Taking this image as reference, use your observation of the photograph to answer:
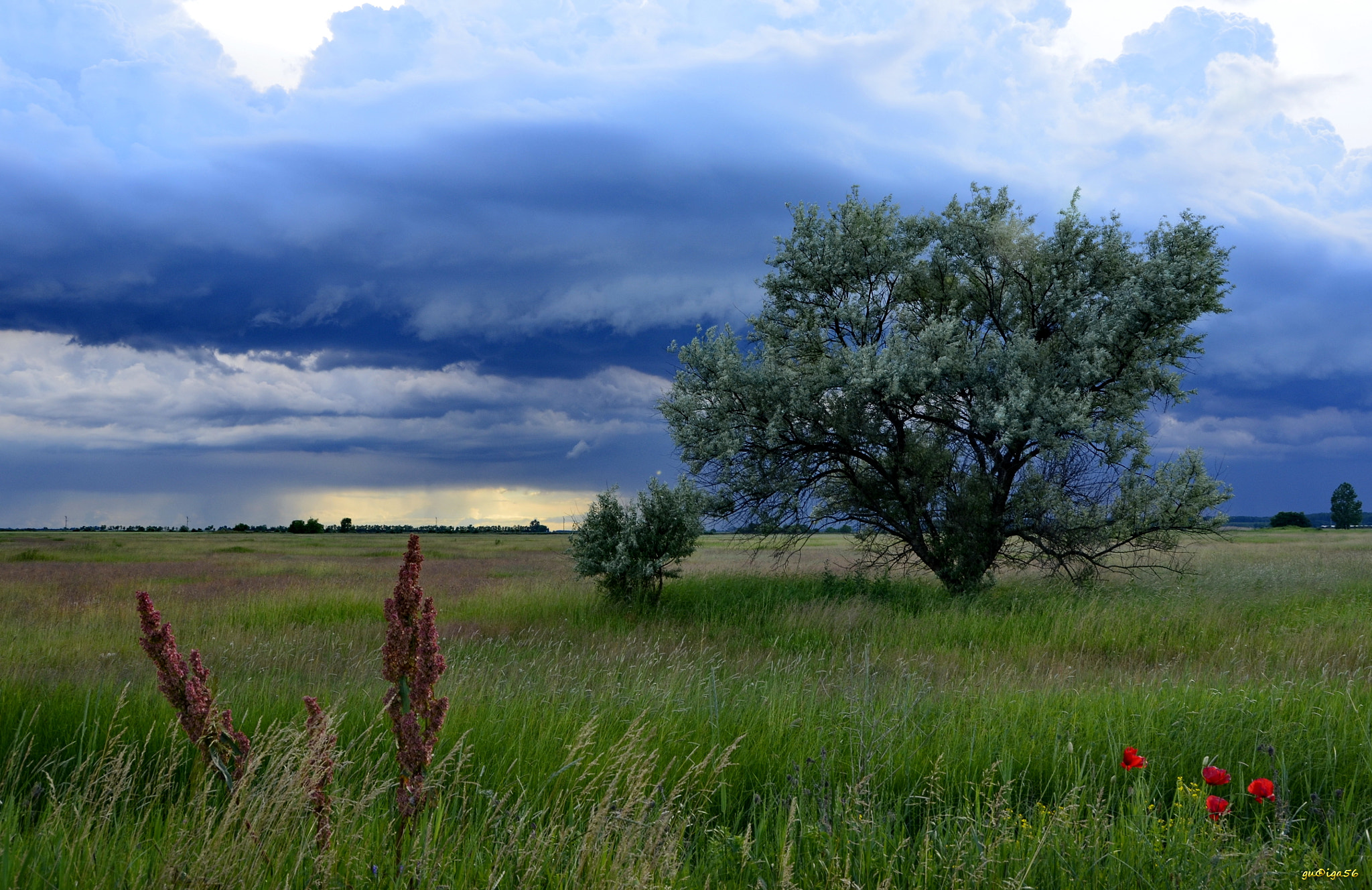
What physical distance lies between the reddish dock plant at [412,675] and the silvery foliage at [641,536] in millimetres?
13025

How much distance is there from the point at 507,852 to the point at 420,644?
4.85 ft

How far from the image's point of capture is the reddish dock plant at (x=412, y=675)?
257cm

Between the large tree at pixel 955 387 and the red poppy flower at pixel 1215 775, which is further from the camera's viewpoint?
the large tree at pixel 955 387

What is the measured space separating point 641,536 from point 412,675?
13.3 metres

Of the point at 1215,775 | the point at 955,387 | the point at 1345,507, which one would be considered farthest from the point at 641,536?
the point at 1345,507

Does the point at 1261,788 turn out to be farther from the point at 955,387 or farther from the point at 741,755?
the point at 955,387

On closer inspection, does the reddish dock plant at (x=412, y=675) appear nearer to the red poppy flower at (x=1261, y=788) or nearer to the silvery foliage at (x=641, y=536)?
the red poppy flower at (x=1261, y=788)

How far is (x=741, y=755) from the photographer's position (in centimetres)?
559

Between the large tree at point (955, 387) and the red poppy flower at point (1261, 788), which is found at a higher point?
the large tree at point (955, 387)

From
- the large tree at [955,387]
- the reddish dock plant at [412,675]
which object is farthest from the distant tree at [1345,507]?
the reddish dock plant at [412,675]

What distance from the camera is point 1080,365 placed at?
1620 centimetres

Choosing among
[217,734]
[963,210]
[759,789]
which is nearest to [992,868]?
[759,789]

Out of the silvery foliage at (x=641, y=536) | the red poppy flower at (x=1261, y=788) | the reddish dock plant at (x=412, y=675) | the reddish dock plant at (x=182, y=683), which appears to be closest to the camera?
the reddish dock plant at (x=412, y=675)

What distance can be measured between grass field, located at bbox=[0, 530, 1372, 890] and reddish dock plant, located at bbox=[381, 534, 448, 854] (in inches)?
14.6
